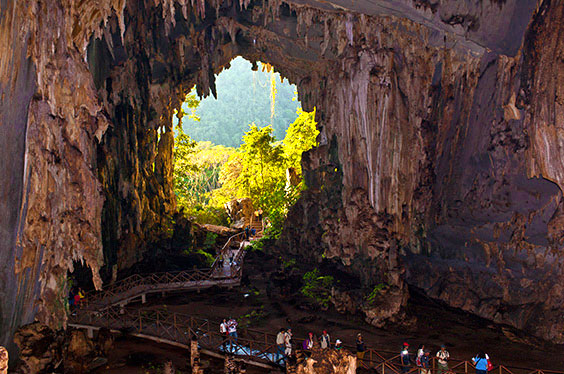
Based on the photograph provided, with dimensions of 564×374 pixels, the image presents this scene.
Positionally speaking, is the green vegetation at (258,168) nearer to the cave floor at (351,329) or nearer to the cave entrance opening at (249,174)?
the cave entrance opening at (249,174)

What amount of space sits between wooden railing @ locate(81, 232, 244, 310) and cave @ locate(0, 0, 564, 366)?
1582mm

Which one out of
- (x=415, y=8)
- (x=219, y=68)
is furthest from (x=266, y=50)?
(x=415, y=8)

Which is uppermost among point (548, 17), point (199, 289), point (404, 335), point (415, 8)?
point (415, 8)

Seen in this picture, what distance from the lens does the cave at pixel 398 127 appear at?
62.8 ft

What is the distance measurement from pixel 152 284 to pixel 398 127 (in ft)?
44.3

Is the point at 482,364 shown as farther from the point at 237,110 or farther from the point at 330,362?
the point at 237,110

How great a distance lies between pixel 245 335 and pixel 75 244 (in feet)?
24.3

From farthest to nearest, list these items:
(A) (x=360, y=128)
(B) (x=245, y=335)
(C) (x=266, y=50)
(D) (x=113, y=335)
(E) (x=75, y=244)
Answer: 1. (C) (x=266, y=50)
2. (A) (x=360, y=128)
3. (B) (x=245, y=335)
4. (D) (x=113, y=335)
5. (E) (x=75, y=244)

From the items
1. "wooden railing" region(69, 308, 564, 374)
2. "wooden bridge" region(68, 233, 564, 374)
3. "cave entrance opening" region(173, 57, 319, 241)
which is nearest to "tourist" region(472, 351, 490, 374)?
"wooden bridge" region(68, 233, 564, 374)

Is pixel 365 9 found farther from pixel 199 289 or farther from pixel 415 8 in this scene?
pixel 199 289

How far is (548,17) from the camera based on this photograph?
719 inches

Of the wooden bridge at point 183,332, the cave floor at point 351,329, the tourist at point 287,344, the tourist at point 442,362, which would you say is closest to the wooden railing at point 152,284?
the wooden bridge at point 183,332

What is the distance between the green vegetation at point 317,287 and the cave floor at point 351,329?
0.81 metres

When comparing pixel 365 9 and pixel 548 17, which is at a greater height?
pixel 365 9
